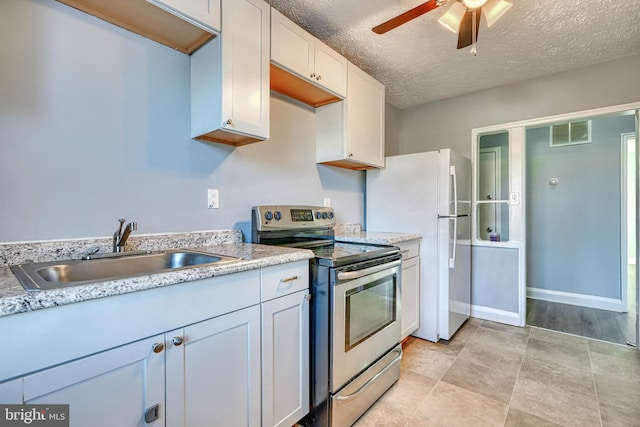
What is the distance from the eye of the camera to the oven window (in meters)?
1.58

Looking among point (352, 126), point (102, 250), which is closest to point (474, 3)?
point (352, 126)

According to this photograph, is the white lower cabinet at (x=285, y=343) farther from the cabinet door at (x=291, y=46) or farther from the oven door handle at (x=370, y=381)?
the cabinet door at (x=291, y=46)

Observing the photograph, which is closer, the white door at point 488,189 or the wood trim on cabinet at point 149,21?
the wood trim on cabinet at point 149,21

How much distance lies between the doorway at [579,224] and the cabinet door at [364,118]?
1722 millimetres

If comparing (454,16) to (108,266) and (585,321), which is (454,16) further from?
(585,321)

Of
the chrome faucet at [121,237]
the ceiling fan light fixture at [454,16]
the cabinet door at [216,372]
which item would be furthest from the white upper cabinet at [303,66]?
the cabinet door at [216,372]

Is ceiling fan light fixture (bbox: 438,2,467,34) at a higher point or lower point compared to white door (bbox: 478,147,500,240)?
higher

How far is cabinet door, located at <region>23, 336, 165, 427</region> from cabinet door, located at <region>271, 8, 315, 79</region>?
62.9 inches

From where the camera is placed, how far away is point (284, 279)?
140 cm

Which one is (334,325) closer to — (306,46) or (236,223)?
(236,223)

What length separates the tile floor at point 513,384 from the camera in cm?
165

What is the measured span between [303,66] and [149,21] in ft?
2.88

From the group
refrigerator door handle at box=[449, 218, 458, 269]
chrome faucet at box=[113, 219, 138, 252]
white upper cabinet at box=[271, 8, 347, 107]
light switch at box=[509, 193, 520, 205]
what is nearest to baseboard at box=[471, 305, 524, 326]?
refrigerator door handle at box=[449, 218, 458, 269]

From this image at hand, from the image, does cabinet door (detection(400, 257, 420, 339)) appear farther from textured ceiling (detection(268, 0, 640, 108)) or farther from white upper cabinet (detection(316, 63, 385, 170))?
textured ceiling (detection(268, 0, 640, 108))
